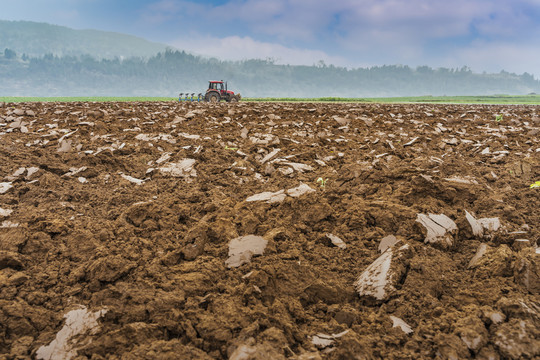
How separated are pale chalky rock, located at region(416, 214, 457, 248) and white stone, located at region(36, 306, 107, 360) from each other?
245 centimetres

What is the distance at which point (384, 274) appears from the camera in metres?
2.19

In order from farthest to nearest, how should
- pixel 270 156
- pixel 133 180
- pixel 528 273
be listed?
pixel 270 156 < pixel 133 180 < pixel 528 273

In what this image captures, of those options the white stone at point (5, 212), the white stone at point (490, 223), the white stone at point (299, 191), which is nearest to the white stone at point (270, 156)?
the white stone at point (299, 191)

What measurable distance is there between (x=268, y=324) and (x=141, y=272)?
40.3 inches

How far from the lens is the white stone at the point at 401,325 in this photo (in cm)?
178

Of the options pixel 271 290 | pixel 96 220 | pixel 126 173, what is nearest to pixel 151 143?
pixel 126 173

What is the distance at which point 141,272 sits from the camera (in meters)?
2.26

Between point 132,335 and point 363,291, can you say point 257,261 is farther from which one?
point 132,335

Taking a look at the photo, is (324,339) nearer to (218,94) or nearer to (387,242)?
(387,242)

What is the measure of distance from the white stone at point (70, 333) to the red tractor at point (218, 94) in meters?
33.6

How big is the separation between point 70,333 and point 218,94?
3442 centimetres

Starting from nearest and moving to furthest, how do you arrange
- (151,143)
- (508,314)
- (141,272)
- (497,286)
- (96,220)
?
1. (508,314)
2. (497,286)
3. (141,272)
4. (96,220)
5. (151,143)

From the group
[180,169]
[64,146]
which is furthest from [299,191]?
[64,146]

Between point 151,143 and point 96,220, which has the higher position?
point 151,143
